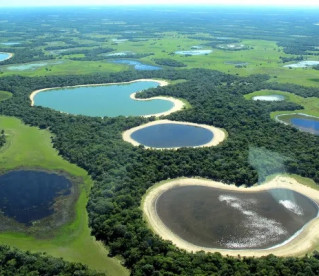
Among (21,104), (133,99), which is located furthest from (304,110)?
(21,104)

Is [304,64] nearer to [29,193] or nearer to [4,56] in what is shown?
[29,193]

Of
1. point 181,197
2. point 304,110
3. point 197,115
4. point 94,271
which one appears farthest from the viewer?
point 304,110

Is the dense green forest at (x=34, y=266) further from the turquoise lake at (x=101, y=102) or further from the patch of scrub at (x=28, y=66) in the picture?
the patch of scrub at (x=28, y=66)

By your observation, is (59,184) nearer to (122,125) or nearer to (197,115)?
(122,125)

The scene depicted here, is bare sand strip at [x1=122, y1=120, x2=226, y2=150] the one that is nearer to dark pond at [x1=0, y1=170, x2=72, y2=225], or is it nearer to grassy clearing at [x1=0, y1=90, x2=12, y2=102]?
dark pond at [x1=0, y1=170, x2=72, y2=225]

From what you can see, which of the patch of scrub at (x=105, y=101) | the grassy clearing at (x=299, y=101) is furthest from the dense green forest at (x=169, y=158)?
the patch of scrub at (x=105, y=101)

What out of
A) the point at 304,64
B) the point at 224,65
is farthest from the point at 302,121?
the point at 304,64
